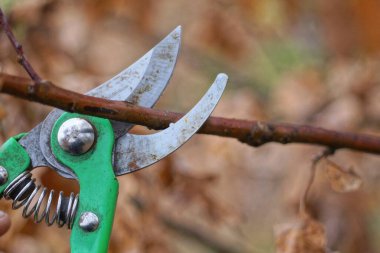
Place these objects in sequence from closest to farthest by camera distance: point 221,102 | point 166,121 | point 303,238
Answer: point 166,121 → point 303,238 → point 221,102

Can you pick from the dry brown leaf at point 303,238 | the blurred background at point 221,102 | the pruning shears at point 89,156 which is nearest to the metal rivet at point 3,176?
the pruning shears at point 89,156

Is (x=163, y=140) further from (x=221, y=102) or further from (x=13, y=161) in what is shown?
(x=221, y=102)

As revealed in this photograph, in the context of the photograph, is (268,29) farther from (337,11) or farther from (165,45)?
(165,45)

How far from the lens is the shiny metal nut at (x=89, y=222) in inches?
55.6

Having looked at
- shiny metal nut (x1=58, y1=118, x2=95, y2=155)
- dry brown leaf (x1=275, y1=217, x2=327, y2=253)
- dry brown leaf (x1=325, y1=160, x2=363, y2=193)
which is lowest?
dry brown leaf (x1=275, y1=217, x2=327, y2=253)

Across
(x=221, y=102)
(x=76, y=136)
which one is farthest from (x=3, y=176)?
(x=221, y=102)

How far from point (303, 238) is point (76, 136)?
2.00ft

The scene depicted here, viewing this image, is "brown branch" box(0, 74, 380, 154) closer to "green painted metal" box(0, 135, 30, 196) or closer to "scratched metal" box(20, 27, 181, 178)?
"scratched metal" box(20, 27, 181, 178)

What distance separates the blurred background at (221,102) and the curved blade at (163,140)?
42cm

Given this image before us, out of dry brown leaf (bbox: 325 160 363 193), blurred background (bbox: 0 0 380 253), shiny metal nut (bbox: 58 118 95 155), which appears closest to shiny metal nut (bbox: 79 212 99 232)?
shiny metal nut (bbox: 58 118 95 155)

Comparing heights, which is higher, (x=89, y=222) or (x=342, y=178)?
(x=342, y=178)

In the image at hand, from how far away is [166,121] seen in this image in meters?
1.40

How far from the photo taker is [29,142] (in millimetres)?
1448

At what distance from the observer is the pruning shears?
141 cm
